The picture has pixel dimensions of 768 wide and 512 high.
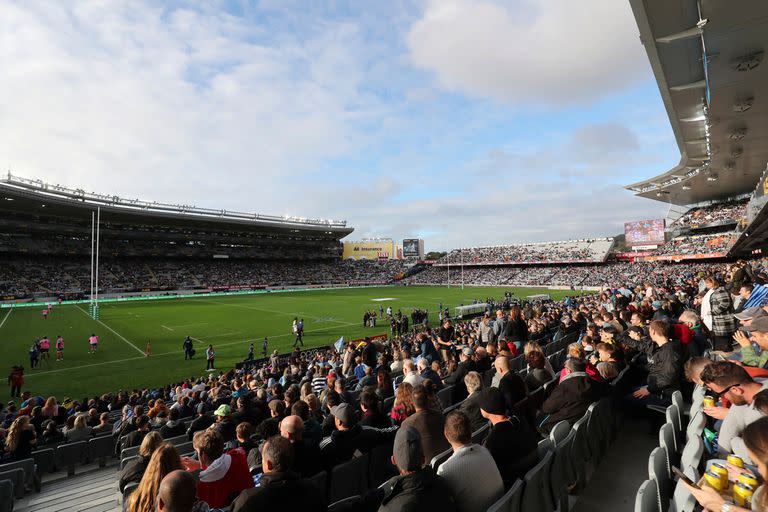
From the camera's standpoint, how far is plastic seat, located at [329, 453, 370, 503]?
12.4ft

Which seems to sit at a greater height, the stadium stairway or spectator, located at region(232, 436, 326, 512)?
spectator, located at region(232, 436, 326, 512)

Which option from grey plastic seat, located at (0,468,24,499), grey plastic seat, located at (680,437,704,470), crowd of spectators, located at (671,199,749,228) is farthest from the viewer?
crowd of spectators, located at (671,199,749,228)

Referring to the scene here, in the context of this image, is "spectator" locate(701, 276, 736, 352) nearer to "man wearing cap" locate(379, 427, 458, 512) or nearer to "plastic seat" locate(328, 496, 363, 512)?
"man wearing cap" locate(379, 427, 458, 512)

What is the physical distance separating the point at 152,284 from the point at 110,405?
59848 millimetres

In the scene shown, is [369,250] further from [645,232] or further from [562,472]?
[562,472]

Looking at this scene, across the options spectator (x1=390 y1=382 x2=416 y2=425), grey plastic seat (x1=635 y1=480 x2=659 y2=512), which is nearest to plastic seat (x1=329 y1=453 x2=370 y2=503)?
spectator (x1=390 y1=382 x2=416 y2=425)

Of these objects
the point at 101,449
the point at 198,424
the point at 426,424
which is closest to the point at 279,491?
the point at 426,424

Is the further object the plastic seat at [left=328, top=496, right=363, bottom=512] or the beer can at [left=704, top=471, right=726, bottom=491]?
the plastic seat at [left=328, top=496, right=363, bottom=512]

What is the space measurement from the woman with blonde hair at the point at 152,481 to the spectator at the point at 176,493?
0.25 m

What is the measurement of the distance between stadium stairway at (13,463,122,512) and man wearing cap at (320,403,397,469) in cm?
372

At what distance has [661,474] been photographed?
2.99m

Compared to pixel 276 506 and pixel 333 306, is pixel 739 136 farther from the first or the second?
pixel 333 306

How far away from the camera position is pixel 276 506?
2.42 metres

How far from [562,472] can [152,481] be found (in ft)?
11.7
